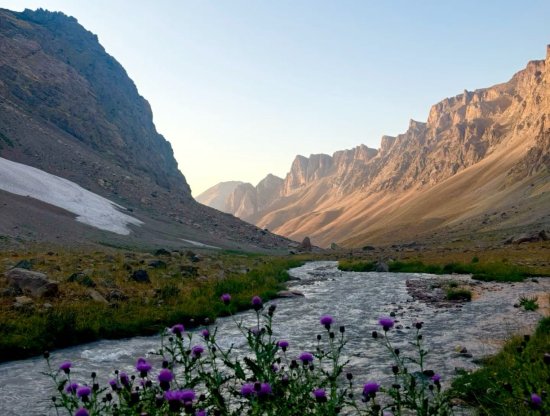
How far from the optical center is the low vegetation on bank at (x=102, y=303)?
13.1 meters

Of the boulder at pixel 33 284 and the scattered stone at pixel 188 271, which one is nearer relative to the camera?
the boulder at pixel 33 284

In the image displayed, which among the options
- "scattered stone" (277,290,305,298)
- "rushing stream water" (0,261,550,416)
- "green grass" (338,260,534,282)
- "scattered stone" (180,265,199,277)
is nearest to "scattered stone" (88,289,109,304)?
"rushing stream water" (0,261,550,416)

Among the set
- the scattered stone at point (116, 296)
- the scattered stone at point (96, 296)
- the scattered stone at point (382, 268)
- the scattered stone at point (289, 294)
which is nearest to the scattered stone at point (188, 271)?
the scattered stone at point (289, 294)

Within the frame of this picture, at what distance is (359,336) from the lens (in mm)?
13664

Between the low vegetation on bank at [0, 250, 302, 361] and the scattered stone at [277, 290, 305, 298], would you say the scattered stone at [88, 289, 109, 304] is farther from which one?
the scattered stone at [277, 290, 305, 298]

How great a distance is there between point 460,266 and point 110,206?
2032 inches

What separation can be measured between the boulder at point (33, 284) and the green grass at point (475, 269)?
917 inches

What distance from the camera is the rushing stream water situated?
9.79 m

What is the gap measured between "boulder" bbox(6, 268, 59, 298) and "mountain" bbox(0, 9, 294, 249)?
67.2ft

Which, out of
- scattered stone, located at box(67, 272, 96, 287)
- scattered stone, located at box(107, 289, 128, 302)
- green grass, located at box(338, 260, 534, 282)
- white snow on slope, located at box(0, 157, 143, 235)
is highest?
white snow on slope, located at box(0, 157, 143, 235)

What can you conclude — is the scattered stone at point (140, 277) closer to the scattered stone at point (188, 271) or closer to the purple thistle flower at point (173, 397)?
the scattered stone at point (188, 271)

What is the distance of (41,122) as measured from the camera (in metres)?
86.0

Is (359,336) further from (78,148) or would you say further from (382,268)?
(78,148)

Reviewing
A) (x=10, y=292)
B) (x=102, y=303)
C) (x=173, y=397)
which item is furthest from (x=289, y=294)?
(x=173, y=397)
